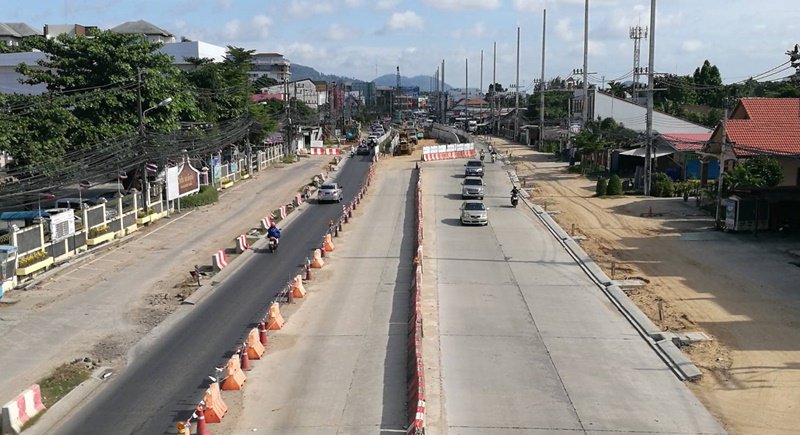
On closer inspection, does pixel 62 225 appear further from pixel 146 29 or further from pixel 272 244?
pixel 146 29

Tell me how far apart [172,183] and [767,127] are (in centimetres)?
3592

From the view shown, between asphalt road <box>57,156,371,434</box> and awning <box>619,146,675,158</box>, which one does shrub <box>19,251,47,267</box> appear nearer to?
asphalt road <box>57,156,371,434</box>

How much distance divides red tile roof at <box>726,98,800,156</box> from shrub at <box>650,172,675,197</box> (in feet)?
20.8

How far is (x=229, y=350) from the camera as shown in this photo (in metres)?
21.0

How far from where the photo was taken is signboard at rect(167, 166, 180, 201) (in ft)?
145

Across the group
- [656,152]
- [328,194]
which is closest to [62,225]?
[328,194]

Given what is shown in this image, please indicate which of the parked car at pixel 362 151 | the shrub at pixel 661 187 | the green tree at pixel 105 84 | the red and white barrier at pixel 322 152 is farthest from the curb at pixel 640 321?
the red and white barrier at pixel 322 152

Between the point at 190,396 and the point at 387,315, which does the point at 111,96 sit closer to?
the point at 387,315

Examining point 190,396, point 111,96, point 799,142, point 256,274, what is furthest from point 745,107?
point 190,396

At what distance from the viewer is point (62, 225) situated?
31609mm

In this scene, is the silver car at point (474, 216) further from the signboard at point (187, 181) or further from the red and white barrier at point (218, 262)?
the signboard at point (187, 181)

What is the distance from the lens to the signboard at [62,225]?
3092cm

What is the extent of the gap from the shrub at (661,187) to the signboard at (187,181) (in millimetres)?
31224

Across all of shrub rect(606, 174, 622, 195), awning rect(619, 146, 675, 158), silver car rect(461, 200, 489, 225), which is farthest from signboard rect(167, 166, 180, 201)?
awning rect(619, 146, 675, 158)
